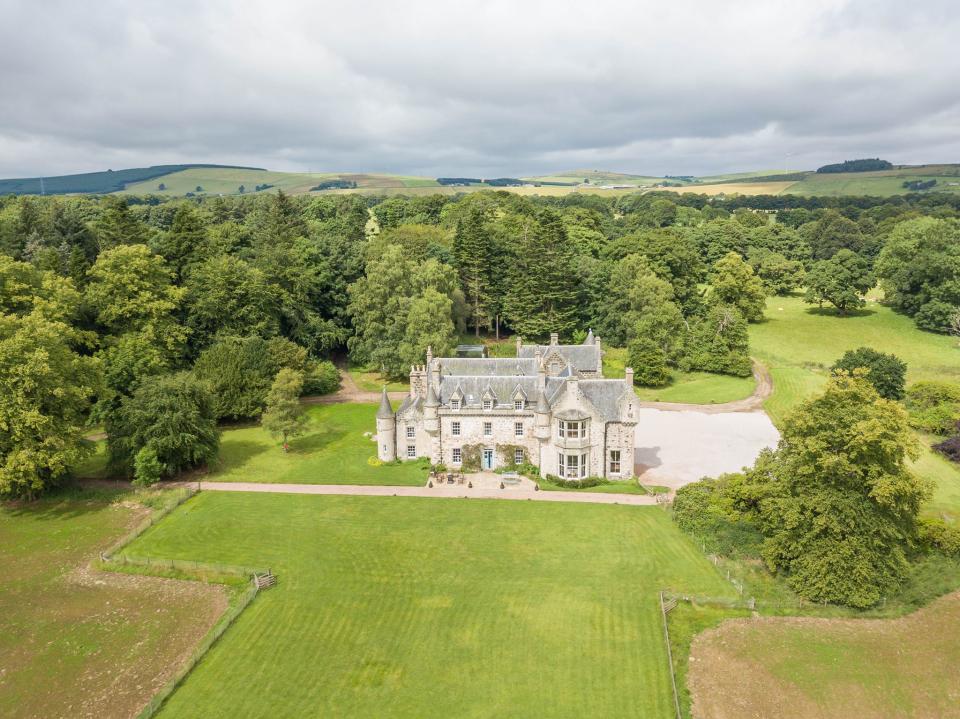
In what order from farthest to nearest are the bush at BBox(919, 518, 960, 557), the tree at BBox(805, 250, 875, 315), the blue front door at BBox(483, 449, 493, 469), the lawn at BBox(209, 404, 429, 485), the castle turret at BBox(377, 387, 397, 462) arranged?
the tree at BBox(805, 250, 875, 315)
the castle turret at BBox(377, 387, 397, 462)
the blue front door at BBox(483, 449, 493, 469)
the lawn at BBox(209, 404, 429, 485)
the bush at BBox(919, 518, 960, 557)

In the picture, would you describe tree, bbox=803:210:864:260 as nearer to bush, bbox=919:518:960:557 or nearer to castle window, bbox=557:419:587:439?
bush, bbox=919:518:960:557

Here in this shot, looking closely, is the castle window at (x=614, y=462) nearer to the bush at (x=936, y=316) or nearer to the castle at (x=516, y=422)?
the castle at (x=516, y=422)

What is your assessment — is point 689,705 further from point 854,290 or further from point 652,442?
point 854,290

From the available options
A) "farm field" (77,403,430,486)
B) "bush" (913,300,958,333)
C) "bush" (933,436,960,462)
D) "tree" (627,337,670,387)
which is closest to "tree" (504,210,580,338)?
"tree" (627,337,670,387)

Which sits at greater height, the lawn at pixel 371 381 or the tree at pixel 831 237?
the tree at pixel 831 237

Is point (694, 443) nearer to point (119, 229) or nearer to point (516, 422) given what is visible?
point (516, 422)

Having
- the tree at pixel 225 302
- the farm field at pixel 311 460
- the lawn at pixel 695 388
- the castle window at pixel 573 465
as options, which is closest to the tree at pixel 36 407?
the farm field at pixel 311 460
